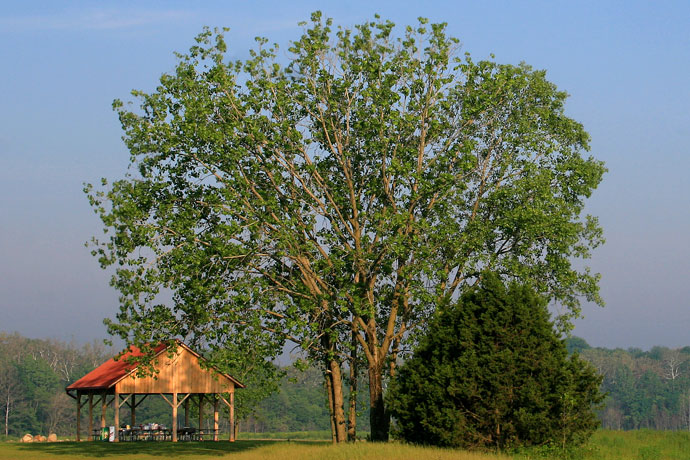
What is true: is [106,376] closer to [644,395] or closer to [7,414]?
[7,414]

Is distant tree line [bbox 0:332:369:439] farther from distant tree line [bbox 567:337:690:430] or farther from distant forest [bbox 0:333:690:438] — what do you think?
distant tree line [bbox 567:337:690:430]

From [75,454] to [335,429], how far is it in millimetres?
12969

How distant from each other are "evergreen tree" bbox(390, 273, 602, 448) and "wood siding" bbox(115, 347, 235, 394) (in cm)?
2312

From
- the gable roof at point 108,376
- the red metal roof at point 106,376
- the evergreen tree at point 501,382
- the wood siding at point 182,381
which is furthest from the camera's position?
the wood siding at point 182,381

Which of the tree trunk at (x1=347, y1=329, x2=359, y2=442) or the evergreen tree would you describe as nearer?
the evergreen tree

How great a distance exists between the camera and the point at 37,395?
110 m

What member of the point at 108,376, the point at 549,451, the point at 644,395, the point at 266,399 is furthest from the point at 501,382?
the point at 644,395

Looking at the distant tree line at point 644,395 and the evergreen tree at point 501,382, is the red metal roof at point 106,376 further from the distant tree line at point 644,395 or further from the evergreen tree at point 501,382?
the distant tree line at point 644,395

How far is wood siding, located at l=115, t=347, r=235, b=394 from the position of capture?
4438 centimetres

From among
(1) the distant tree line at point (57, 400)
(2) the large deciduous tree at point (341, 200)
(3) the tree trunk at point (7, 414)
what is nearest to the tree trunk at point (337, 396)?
(2) the large deciduous tree at point (341, 200)

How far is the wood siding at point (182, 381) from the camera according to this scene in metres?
44.4

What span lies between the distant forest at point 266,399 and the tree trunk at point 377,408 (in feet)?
257

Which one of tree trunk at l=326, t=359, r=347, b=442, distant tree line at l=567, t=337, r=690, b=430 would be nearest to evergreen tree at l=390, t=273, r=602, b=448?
tree trunk at l=326, t=359, r=347, b=442

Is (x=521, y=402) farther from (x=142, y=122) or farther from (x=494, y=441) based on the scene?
(x=142, y=122)
